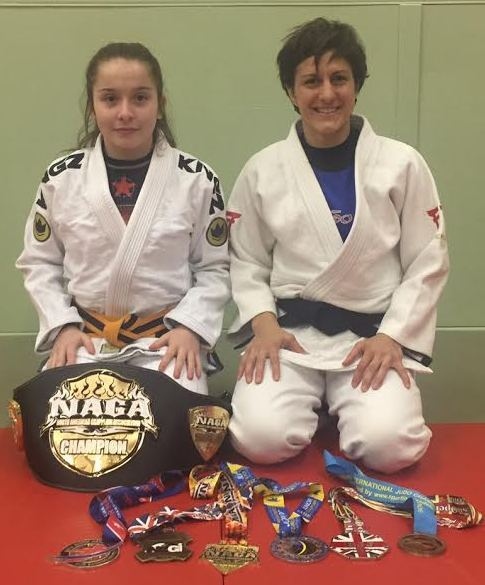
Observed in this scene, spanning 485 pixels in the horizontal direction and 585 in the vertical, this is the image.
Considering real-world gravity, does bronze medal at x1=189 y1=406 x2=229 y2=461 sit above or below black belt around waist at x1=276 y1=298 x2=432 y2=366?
below

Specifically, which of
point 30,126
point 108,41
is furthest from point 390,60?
point 30,126

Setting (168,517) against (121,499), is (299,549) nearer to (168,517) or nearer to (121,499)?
(168,517)

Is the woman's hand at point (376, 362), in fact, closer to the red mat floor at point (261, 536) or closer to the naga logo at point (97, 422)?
the red mat floor at point (261, 536)

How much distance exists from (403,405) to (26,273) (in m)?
1.14

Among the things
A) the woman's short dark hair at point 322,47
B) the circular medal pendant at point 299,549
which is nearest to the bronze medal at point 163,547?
the circular medal pendant at point 299,549

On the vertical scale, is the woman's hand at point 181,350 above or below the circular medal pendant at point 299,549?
above

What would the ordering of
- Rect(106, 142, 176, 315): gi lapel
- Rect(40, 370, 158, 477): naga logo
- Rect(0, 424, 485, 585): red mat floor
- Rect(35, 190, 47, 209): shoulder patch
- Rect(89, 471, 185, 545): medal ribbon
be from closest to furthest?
Rect(0, 424, 485, 585): red mat floor
Rect(89, 471, 185, 545): medal ribbon
Rect(40, 370, 158, 477): naga logo
Rect(106, 142, 176, 315): gi lapel
Rect(35, 190, 47, 209): shoulder patch

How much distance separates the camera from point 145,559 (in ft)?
4.83

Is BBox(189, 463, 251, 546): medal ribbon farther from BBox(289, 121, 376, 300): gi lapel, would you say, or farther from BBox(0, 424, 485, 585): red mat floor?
BBox(289, 121, 376, 300): gi lapel

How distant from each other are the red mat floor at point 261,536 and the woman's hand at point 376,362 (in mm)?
243

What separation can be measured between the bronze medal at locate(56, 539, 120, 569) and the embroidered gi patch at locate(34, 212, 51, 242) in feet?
3.06

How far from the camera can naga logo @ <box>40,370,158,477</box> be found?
181cm

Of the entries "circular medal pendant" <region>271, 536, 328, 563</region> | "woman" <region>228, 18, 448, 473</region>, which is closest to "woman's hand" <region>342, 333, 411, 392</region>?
"woman" <region>228, 18, 448, 473</region>

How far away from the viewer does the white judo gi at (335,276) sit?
6.39ft
